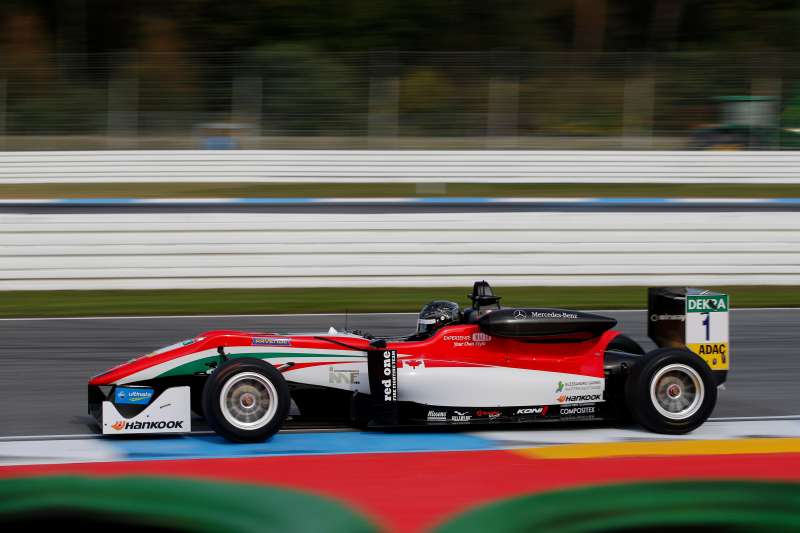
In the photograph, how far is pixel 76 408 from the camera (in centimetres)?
637

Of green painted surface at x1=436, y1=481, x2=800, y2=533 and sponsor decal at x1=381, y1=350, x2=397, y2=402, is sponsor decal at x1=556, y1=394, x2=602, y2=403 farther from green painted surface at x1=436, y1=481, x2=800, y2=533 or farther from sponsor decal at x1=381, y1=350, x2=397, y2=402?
green painted surface at x1=436, y1=481, x2=800, y2=533

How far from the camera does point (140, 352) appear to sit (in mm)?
8148

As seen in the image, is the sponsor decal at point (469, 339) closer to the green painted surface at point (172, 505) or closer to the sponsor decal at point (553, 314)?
the sponsor decal at point (553, 314)

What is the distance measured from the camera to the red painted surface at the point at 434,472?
458 cm

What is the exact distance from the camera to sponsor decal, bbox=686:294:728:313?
603cm

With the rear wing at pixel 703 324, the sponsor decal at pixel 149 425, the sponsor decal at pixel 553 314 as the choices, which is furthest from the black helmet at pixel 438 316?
the sponsor decal at pixel 149 425

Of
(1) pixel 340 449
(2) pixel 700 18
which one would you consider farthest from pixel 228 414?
(2) pixel 700 18

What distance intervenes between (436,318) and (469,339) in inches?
13.4

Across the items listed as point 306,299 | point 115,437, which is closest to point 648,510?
point 115,437

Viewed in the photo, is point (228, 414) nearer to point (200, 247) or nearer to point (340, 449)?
point (340, 449)

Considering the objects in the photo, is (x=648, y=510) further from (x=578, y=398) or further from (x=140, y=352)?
(x=140, y=352)

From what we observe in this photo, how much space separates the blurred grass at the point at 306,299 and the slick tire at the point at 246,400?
4594mm

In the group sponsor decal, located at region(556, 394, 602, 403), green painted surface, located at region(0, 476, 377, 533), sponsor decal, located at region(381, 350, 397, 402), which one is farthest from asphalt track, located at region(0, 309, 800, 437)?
green painted surface, located at region(0, 476, 377, 533)

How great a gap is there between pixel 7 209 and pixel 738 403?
13.7 m
